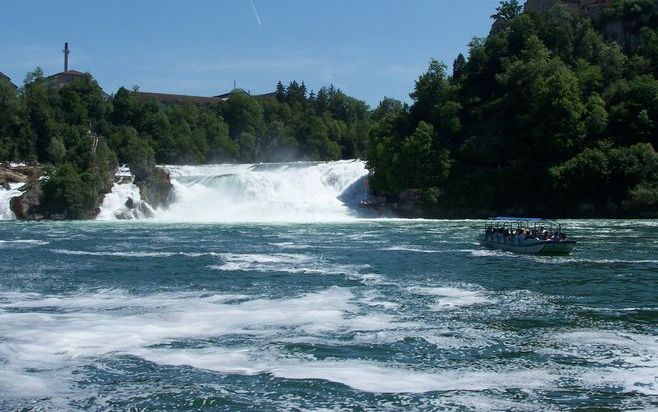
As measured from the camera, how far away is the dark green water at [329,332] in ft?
46.1

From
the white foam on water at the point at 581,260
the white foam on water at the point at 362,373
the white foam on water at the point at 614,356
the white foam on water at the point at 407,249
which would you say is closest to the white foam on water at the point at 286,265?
the white foam on water at the point at 407,249

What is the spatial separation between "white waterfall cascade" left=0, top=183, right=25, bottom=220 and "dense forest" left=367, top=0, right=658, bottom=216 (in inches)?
1336

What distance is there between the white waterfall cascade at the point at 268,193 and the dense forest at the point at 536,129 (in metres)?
4.17

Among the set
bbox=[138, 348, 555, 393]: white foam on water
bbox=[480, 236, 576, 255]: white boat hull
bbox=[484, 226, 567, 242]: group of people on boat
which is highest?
bbox=[484, 226, 567, 242]: group of people on boat

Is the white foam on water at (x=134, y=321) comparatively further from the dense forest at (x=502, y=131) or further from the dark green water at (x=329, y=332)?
the dense forest at (x=502, y=131)

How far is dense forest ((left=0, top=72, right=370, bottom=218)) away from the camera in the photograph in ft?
271

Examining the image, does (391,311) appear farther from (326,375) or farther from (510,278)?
(510,278)

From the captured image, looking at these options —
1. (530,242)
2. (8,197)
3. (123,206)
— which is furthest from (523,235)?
(8,197)

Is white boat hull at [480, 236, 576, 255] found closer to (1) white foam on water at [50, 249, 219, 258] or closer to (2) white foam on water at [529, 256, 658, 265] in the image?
(2) white foam on water at [529, 256, 658, 265]

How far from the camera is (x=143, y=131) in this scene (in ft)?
360

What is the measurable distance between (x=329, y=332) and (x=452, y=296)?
692 cm

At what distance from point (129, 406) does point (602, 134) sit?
67550 millimetres

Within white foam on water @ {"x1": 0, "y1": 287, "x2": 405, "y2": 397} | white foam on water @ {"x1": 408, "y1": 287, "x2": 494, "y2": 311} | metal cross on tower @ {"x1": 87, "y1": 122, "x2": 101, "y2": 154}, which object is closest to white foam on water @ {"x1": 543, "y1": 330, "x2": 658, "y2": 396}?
white foam on water @ {"x1": 0, "y1": 287, "x2": 405, "y2": 397}

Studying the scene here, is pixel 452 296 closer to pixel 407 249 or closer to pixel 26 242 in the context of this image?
pixel 407 249
